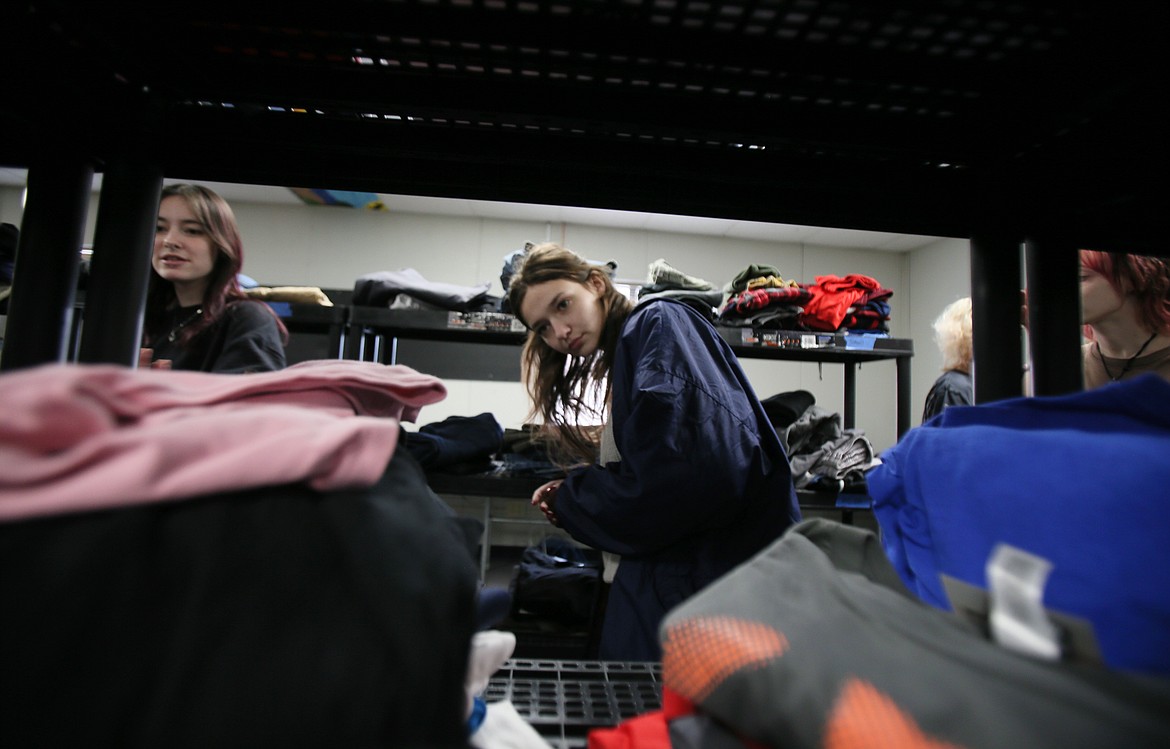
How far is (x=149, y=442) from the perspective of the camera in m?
0.21

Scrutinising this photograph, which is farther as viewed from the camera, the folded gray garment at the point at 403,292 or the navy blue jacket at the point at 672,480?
the folded gray garment at the point at 403,292

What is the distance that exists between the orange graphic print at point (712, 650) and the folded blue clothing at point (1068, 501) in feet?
0.40

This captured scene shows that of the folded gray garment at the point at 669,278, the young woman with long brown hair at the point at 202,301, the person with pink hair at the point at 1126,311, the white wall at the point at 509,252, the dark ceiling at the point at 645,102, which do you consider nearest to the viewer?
the dark ceiling at the point at 645,102

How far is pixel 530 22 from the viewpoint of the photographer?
276mm

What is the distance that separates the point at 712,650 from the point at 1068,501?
0.17 meters

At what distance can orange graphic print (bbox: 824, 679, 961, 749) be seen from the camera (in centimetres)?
18

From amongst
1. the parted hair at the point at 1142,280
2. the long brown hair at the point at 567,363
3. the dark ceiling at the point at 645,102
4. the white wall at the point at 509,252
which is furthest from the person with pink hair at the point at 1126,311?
the white wall at the point at 509,252

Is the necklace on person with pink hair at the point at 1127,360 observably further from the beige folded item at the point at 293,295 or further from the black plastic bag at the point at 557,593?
the beige folded item at the point at 293,295

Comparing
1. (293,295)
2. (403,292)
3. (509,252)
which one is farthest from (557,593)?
(509,252)

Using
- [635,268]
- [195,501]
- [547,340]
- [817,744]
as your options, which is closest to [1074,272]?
[817,744]

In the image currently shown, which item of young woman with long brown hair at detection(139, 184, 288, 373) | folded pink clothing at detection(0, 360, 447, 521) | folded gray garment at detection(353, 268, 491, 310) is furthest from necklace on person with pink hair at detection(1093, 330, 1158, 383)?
folded gray garment at detection(353, 268, 491, 310)

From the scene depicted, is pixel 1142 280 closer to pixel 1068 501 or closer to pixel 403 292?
pixel 1068 501

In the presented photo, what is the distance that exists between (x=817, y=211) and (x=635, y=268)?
125 inches

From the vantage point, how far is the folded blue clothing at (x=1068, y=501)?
21 cm
